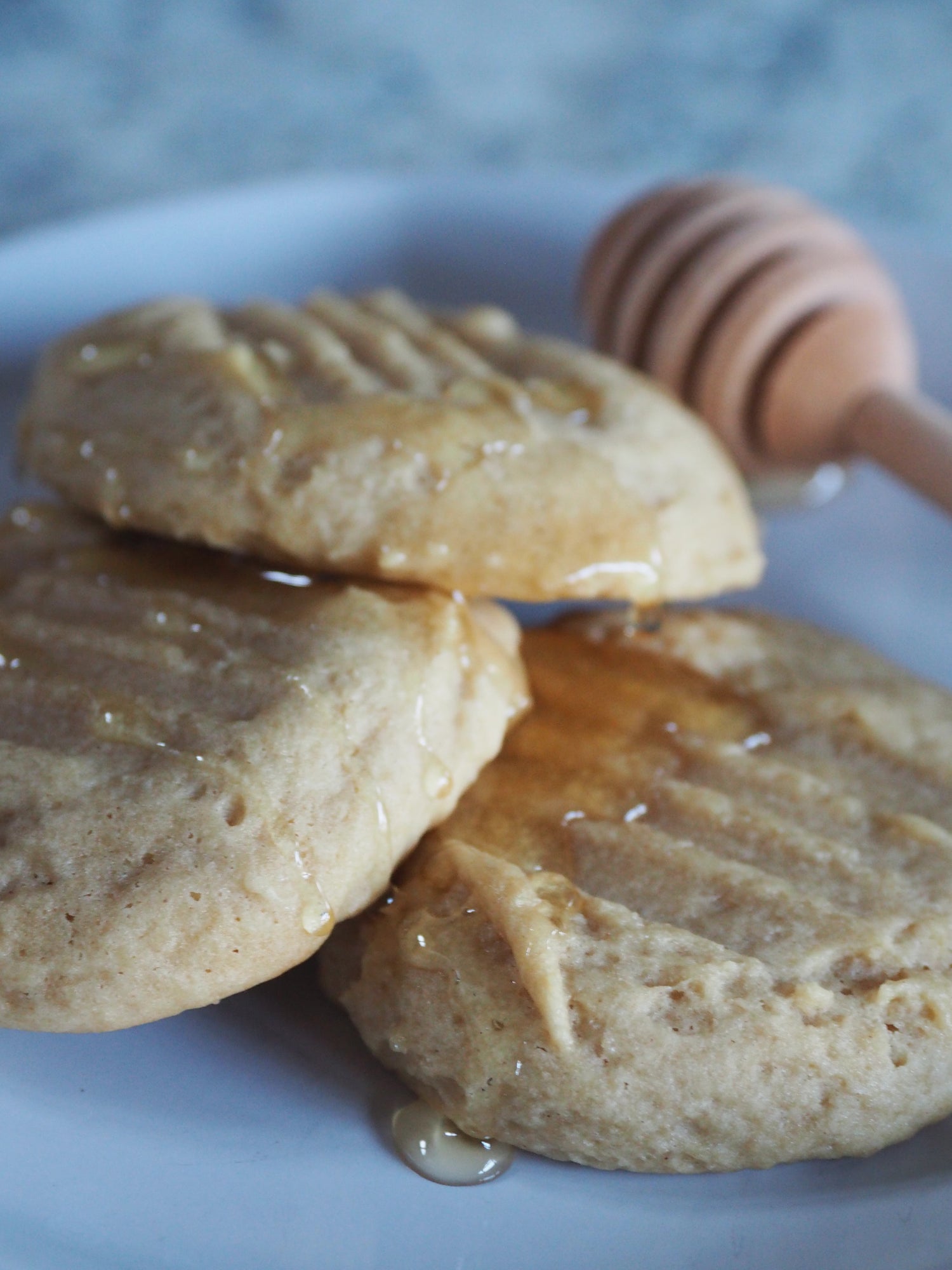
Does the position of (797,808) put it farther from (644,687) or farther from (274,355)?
(274,355)

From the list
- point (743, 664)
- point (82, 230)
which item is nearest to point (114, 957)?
point (743, 664)

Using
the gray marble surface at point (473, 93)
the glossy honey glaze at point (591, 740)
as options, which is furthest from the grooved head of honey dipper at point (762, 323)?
the gray marble surface at point (473, 93)

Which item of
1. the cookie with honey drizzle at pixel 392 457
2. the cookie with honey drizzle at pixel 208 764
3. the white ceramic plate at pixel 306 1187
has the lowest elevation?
the white ceramic plate at pixel 306 1187

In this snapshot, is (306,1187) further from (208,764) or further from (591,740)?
(591,740)

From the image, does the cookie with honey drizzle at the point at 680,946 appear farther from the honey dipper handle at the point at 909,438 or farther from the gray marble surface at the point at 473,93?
the gray marble surface at the point at 473,93

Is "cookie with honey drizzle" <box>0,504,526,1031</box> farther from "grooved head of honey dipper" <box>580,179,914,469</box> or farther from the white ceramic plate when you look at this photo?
Answer: "grooved head of honey dipper" <box>580,179,914,469</box>

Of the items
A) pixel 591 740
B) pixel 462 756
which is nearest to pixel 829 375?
pixel 591 740

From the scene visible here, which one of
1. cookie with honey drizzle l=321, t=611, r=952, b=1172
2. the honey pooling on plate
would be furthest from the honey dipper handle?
the honey pooling on plate
